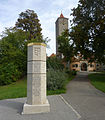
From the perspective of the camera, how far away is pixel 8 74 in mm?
19297

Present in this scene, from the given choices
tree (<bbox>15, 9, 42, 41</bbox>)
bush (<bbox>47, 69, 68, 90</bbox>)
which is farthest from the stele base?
tree (<bbox>15, 9, 42, 41</bbox>)

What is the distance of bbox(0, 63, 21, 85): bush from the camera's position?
1894 cm

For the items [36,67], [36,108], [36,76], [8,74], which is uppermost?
[36,67]

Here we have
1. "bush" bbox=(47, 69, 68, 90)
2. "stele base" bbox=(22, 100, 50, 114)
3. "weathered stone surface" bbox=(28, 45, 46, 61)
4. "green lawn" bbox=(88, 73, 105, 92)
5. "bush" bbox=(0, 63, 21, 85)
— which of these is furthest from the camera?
"bush" bbox=(0, 63, 21, 85)

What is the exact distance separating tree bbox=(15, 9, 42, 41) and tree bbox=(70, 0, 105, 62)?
46.1 ft

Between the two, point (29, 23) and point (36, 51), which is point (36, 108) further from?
point (29, 23)

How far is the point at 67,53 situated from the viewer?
28766mm

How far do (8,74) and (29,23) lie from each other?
16.9m

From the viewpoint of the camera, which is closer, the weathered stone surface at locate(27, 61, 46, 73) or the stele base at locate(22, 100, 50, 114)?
the stele base at locate(22, 100, 50, 114)

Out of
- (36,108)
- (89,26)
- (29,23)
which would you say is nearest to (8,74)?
(89,26)

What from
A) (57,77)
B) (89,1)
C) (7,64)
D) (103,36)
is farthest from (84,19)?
(7,64)

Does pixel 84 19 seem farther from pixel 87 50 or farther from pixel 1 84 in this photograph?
pixel 1 84

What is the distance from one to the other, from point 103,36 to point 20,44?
586 inches

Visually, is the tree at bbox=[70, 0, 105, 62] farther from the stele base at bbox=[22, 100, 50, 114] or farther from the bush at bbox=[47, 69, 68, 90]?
the stele base at bbox=[22, 100, 50, 114]
